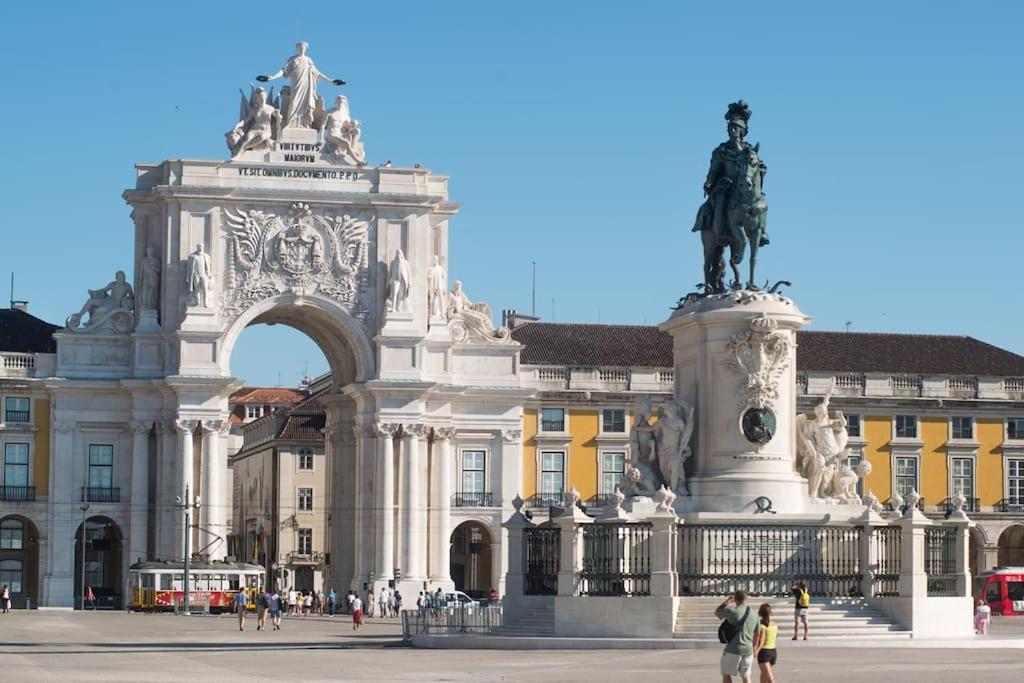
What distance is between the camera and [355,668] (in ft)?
127

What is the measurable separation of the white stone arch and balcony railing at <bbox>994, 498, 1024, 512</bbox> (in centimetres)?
2759

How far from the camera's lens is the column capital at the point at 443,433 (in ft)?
293

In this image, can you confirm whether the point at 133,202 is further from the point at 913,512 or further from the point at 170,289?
the point at 913,512

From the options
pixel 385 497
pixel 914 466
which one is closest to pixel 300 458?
pixel 385 497

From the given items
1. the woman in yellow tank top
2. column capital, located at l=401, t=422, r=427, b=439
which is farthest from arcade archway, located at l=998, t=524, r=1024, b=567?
the woman in yellow tank top

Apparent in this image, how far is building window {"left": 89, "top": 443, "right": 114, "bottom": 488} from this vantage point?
287 ft

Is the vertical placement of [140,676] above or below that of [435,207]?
below

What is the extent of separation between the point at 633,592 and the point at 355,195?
153 ft

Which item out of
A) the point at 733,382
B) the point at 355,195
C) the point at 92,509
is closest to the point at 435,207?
the point at 355,195

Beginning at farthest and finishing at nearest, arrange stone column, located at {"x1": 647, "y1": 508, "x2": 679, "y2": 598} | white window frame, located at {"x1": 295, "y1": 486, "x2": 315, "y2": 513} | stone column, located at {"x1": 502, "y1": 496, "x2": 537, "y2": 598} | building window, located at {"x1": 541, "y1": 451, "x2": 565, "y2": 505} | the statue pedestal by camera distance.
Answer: white window frame, located at {"x1": 295, "y1": 486, "x2": 315, "y2": 513}
building window, located at {"x1": 541, "y1": 451, "x2": 565, "y2": 505}
stone column, located at {"x1": 502, "y1": 496, "x2": 537, "y2": 598}
the statue pedestal
stone column, located at {"x1": 647, "y1": 508, "x2": 679, "y2": 598}

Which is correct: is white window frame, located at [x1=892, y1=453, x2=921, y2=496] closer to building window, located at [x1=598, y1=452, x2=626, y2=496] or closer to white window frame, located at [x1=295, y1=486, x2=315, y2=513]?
building window, located at [x1=598, y1=452, x2=626, y2=496]

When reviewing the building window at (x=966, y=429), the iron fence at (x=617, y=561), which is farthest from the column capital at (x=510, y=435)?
the iron fence at (x=617, y=561)

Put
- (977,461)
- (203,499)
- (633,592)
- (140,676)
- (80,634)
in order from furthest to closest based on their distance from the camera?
(977,461), (203,499), (80,634), (633,592), (140,676)

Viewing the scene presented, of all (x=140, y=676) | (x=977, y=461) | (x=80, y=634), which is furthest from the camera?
(x=977, y=461)
